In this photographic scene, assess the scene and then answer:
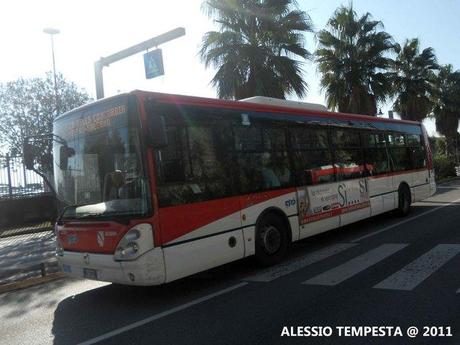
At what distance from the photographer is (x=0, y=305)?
7395mm

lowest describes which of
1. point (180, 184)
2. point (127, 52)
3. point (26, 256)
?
point (26, 256)

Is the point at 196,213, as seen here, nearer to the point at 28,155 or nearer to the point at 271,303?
the point at 271,303

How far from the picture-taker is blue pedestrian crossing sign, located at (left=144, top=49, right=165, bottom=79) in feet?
43.0

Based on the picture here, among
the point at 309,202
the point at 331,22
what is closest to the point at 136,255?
the point at 309,202

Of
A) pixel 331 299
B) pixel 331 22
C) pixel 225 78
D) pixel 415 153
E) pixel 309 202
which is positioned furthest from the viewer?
pixel 331 22

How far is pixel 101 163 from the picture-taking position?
6.71 meters

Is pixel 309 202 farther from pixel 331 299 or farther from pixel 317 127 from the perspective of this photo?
pixel 331 299

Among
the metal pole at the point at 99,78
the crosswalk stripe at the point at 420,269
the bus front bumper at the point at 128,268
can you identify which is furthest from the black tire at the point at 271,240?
the metal pole at the point at 99,78

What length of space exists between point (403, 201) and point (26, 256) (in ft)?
33.3

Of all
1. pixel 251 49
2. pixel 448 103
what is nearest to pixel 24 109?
pixel 251 49

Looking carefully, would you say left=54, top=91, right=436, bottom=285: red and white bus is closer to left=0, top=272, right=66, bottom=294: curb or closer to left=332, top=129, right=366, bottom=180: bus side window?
left=332, top=129, right=366, bottom=180: bus side window

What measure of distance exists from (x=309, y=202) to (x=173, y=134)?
3.61 meters

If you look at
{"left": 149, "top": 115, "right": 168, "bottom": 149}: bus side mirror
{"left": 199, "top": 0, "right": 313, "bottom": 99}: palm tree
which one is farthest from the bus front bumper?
{"left": 199, "top": 0, "right": 313, "bottom": 99}: palm tree

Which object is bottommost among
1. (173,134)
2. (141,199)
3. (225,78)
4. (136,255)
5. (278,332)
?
(278,332)
